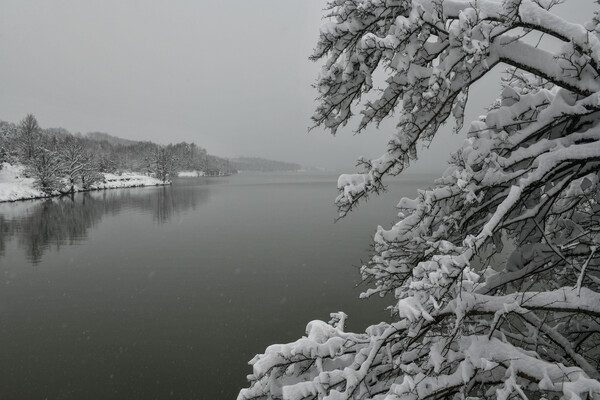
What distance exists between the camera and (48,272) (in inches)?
699

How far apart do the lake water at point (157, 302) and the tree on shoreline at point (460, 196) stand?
280 inches

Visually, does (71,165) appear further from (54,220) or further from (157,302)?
(157,302)

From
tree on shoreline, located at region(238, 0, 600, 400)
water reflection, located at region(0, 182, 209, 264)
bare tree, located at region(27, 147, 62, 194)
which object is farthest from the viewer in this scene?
bare tree, located at region(27, 147, 62, 194)

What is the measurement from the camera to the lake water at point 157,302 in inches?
376

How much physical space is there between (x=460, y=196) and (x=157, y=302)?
14.2 metres

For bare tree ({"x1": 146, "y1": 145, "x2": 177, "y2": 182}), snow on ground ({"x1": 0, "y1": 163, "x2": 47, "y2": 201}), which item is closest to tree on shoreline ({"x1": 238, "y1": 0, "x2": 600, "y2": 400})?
snow on ground ({"x1": 0, "y1": 163, "x2": 47, "y2": 201})

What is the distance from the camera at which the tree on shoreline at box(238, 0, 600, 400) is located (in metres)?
2.76

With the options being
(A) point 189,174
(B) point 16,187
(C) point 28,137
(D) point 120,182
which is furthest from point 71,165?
(A) point 189,174

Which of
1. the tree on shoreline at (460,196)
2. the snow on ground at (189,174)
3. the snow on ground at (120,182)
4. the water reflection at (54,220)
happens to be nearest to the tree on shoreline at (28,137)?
the snow on ground at (120,182)

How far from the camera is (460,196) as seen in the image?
11.6 ft

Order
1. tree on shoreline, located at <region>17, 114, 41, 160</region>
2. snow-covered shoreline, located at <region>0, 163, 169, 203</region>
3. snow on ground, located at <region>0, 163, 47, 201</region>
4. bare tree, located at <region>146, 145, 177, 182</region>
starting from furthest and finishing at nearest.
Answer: bare tree, located at <region>146, 145, 177, 182</region>
tree on shoreline, located at <region>17, 114, 41, 160</region>
snow-covered shoreline, located at <region>0, 163, 169, 203</region>
snow on ground, located at <region>0, 163, 47, 201</region>

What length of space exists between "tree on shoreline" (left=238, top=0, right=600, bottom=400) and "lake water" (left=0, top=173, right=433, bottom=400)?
7.12 meters

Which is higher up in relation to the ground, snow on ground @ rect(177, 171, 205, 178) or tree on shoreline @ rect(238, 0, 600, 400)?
snow on ground @ rect(177, 171, 205, 178)

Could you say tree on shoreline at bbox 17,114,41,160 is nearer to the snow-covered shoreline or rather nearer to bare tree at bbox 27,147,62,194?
the snow-covered shoreline
